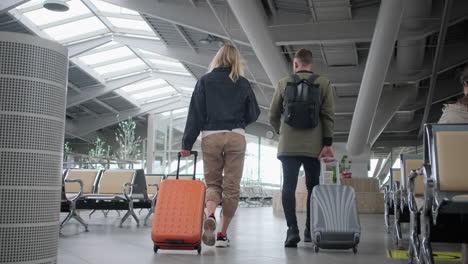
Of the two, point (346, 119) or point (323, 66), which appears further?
point (346, 119)

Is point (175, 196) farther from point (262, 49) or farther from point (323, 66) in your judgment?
point (323, 66)

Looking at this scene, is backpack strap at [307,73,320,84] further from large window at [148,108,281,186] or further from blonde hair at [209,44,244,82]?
large window at [148,108,281,186]

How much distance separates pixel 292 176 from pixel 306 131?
40 centimetres

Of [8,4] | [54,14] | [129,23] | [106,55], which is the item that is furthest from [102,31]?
[8,4]

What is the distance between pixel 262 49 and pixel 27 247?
1039cm

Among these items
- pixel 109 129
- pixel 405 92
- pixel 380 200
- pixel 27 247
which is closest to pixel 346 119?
pixel 405 92

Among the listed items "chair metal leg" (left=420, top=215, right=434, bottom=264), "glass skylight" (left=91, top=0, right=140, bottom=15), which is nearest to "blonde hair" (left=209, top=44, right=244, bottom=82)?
"chair metal leg" (left=420, top=215, right=434, bottom=264)

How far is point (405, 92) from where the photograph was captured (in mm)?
19609

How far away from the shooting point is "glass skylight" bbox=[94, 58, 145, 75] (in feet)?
77.3

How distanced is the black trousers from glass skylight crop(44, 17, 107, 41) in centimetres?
1540

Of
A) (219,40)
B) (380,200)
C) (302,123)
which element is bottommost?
(380,200)

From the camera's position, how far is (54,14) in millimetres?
16938

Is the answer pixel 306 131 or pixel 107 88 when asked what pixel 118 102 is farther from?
pixel 306 131

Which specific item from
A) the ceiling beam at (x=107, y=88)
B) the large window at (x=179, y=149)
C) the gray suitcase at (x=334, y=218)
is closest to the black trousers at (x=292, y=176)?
the gray suitcase at (x=334, y=218)
